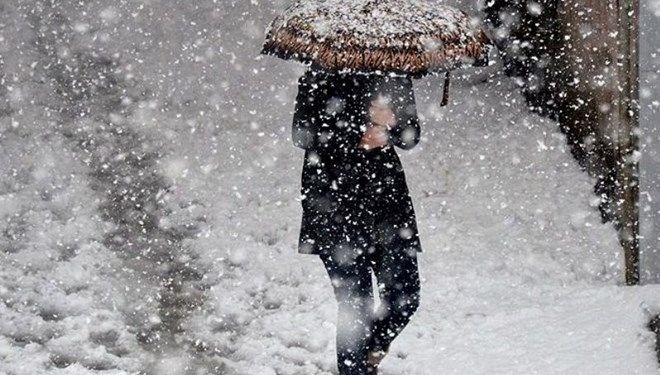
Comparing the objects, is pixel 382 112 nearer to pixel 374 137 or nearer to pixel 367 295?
pixel 374 137

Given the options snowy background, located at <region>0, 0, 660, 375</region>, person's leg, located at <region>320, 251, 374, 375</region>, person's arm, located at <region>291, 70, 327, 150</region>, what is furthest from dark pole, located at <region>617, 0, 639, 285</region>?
person's arm, located at <region>291, 70, 327, 150</region>

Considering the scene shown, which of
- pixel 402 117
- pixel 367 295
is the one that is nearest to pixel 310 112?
pixel 402 117

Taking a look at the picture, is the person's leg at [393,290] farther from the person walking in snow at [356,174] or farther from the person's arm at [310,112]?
the person's arm at [310,112]

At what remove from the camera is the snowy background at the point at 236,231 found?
5.03 m

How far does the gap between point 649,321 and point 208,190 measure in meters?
3.90

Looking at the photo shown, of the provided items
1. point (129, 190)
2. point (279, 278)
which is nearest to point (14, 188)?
point (129, 190)

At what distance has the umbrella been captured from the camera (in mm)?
3592

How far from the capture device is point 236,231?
22.2 feet

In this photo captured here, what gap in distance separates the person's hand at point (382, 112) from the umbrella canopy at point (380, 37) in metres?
0.25

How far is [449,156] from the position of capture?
7.89m

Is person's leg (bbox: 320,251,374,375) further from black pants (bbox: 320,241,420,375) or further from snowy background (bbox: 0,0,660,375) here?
snowy background (bbox: 0,0,660,375)

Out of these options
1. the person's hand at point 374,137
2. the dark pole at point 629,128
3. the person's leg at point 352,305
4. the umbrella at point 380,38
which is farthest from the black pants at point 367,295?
the dark pole at point 629,128

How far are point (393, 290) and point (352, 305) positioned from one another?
208mm

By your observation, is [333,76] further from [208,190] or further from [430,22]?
[208,190]
